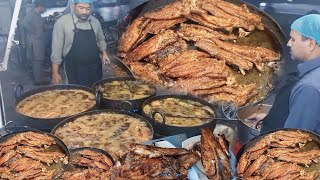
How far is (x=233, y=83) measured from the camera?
330cm

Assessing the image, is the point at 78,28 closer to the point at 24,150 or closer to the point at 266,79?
the point at 24,150

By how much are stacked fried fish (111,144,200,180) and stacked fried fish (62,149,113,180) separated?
0.14 meters

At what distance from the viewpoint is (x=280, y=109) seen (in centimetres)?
337

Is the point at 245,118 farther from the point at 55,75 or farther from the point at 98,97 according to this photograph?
the point at 55,75

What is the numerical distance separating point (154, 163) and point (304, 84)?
1.56 metres

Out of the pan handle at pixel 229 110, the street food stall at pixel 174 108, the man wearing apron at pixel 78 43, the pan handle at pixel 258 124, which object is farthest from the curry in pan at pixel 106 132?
the pan handle at pixel 258 124

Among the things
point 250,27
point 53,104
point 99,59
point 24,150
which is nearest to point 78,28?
point 99,59

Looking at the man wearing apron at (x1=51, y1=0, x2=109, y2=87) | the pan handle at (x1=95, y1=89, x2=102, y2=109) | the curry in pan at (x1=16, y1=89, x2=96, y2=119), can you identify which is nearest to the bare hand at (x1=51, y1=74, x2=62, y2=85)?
the man wearing apron at (x1=51, y1=0, x2=109, y2=87)

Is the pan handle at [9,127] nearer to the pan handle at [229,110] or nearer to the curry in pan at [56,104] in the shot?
the curry in pan at [56,104]

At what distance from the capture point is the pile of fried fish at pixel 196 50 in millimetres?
3342

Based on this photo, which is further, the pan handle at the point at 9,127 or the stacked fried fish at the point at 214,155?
the pan handle at the point at 9,127

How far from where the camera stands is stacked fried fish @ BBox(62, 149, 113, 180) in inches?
104

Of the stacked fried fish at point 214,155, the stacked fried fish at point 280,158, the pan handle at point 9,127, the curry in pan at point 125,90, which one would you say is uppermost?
the curry in pan at point 125,90

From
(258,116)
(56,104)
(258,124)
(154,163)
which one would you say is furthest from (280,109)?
(56,104)
